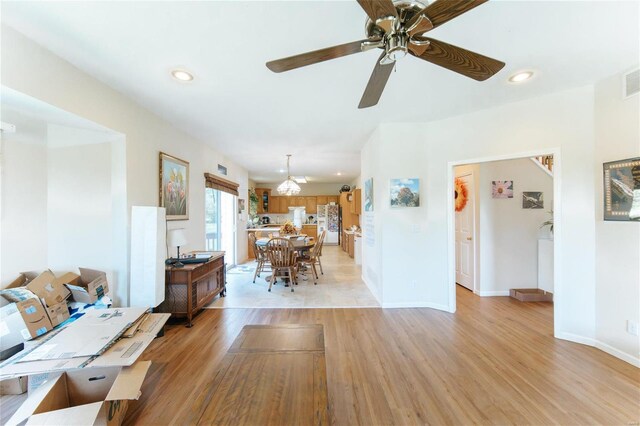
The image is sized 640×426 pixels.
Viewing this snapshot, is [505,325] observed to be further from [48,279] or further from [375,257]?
[48,279]

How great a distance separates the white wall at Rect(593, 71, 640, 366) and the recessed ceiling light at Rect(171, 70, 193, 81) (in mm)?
3891

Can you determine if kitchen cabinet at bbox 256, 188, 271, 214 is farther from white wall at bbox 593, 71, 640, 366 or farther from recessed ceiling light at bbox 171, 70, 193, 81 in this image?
white wall at bbox 593, 71, 640, 366

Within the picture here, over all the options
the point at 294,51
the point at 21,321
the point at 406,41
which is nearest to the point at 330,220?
the point at 294,51

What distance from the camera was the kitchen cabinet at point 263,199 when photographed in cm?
969

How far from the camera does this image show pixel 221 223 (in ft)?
18.9

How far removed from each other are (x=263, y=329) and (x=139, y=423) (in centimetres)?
94

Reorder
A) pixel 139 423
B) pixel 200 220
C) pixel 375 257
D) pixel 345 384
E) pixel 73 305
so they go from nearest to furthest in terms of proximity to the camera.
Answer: pixel 139 423 < pixel 345 384 < pixel 73 305 < pixel 375 257 < pixel 200 220

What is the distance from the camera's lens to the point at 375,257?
3.95m

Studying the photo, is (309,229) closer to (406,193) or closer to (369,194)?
(369,194)

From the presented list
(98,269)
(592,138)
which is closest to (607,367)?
(592,138)

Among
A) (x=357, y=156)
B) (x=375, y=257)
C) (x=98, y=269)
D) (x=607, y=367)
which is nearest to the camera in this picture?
(x=607, y=367)

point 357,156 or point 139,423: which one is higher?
point 357,156

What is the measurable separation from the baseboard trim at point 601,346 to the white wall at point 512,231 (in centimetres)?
135

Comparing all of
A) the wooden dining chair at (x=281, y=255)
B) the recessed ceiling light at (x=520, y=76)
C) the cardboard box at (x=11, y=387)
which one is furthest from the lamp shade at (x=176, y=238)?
the recessed ceiling light at (x=520, y=76)
